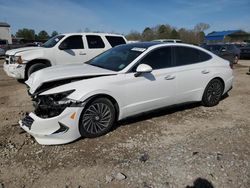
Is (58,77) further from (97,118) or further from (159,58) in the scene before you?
(159,58)

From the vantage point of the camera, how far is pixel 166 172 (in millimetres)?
3230

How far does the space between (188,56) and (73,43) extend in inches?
197

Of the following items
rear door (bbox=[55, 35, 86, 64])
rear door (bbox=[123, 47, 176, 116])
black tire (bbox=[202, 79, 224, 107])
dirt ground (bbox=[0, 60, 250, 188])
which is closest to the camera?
dirt ground (bbox=[0, 60, 250, 188])

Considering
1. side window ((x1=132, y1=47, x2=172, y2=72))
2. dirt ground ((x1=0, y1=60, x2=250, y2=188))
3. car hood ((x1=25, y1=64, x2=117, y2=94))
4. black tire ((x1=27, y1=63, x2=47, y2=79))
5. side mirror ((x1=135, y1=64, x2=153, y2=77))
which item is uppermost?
side window ((x1=132, y1=47, x2=172, y2=72))

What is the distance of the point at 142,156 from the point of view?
363 cm

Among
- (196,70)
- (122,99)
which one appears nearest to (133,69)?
(122,99)

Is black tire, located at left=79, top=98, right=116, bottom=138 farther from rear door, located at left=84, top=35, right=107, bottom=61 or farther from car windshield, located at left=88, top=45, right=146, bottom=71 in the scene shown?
rear door, located at left=84, top=35, right=107, bottom=61

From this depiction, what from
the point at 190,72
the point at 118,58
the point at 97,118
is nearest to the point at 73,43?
the point at 118,58

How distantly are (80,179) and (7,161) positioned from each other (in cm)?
118

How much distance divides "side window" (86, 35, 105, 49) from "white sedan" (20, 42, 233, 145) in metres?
4.13

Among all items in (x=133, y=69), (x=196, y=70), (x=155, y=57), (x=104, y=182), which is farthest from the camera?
(x=196, y=70)

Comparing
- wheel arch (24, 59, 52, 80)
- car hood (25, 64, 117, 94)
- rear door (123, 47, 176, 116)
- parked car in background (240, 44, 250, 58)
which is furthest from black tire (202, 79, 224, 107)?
parked car in background (240, 44, 250, 58)

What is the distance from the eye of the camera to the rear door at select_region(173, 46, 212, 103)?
5.11m

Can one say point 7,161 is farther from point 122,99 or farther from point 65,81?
point 122,99
